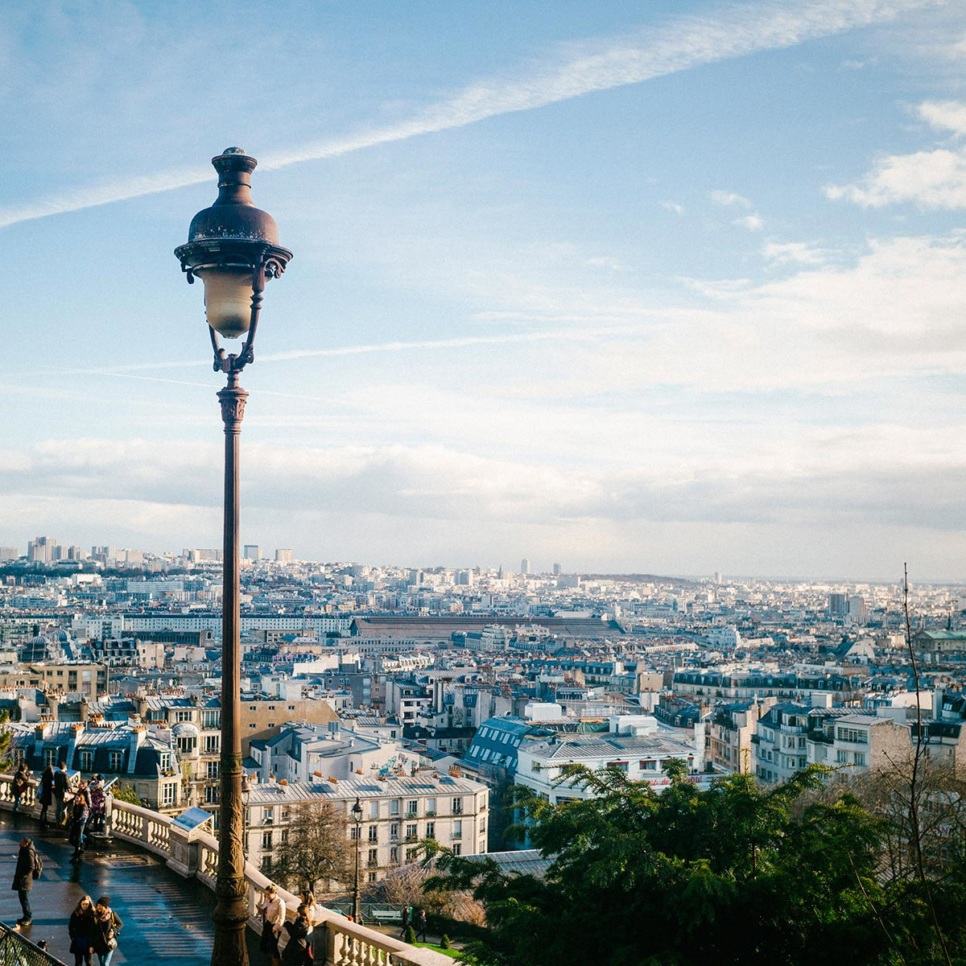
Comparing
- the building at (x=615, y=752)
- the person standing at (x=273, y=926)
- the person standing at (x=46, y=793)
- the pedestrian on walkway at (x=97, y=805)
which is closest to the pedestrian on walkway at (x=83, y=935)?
the person standing at (x=273, y=926)

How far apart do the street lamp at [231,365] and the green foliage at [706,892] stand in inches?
128

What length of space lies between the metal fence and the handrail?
2856mm

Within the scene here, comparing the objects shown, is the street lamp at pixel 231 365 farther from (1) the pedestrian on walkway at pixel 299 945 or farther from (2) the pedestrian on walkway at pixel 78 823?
(2) the pedestrian on walkway at pixel 78 823

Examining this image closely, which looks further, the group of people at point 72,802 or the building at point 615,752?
the building at point 615,752

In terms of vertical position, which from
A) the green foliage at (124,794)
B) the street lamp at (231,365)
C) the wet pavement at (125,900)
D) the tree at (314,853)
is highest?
the street lamp at (231,365)

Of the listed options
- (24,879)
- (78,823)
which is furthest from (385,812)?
(24,879)

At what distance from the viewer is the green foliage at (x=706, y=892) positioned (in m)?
9.54

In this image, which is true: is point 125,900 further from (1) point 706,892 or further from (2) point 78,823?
(1) point 706,892

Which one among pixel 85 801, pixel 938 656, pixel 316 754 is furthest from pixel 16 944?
pixel 938 656

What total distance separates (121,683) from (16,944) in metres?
86.8

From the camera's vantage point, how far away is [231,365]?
7.76 m

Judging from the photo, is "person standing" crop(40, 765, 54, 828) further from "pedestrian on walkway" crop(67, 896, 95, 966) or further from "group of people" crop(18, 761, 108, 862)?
"pedestrian on walkway" crop(67, 896, 95, 966)

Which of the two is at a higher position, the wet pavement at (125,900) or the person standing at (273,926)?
the person standing at (273,926)

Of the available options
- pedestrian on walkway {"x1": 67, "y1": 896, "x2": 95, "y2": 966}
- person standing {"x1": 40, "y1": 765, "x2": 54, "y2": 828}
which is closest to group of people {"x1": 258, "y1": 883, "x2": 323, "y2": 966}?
pedestrian on walkway {"x1": 67, "y1": 896, "x2": 95, "y2": 966}
